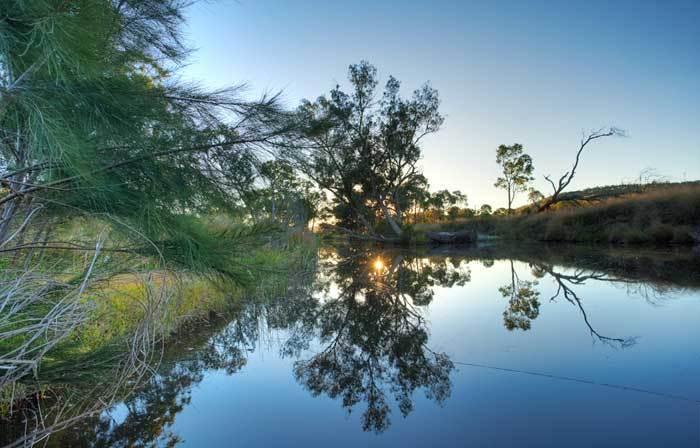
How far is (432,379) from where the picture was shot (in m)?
2.12

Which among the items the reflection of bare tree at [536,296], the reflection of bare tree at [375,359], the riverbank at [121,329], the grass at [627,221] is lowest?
the reflection of bare tree at [375,359]

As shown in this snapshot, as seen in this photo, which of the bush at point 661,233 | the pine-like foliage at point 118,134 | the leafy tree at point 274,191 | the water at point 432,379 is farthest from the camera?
the bush at point 661,233

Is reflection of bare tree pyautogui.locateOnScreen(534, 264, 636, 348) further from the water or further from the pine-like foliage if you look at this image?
the pine-like foliage

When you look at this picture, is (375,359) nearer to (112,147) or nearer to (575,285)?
(112,147)

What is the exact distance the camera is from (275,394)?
6.76 ft

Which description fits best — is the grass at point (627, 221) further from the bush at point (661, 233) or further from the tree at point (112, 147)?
the tree at point (112, 147)

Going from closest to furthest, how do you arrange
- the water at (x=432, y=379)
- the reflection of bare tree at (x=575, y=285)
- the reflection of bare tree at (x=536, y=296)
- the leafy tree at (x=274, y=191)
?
the water at (x=432, y=379) → the leafy tree at (x=274, y=191) → the reflection of bare tree at (x=575, y=285) → the reflection of bare tree at (x=536, y=296)

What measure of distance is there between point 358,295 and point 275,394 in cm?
284

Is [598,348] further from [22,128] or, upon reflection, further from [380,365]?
[22,128]

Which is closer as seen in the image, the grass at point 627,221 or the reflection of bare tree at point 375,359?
the reflection of bare tree at point 375,359

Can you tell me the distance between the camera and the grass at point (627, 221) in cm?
998

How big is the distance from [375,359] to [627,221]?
43.1 feet

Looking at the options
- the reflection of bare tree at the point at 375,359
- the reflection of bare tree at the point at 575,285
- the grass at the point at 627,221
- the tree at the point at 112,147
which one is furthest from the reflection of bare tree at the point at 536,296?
the grass at the point at 627,221

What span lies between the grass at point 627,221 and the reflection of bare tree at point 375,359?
371 inches
